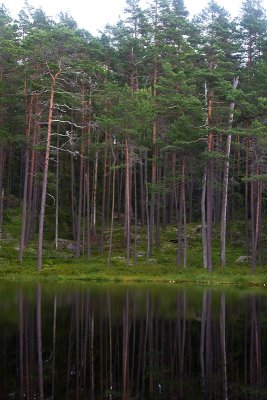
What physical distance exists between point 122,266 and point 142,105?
438 inches

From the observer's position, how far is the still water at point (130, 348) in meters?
9.01

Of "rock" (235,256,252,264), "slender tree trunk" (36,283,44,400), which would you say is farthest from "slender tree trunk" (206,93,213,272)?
"slender tree trunk" (36,283,44,400)

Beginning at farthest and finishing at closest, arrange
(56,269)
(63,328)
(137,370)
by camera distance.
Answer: (56,269)
(63,328)
(137,370)

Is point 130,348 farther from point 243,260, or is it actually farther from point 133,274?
point 243,260

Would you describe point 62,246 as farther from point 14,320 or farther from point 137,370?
point 137,370

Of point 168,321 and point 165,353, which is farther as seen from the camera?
point 168,321

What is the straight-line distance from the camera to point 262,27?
44094 millimetres

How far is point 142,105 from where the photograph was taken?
34.5 meters

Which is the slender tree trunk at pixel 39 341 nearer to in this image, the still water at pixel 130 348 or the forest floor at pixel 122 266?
the still water at pixel 130 348

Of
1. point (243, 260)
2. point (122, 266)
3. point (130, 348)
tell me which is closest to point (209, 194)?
point (243, 260)

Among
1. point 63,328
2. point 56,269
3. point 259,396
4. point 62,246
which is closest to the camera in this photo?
point 259,396

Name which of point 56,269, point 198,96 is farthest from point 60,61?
point 56,269

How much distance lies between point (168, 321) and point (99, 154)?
28.0 m

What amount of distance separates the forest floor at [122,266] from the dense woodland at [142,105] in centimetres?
95
